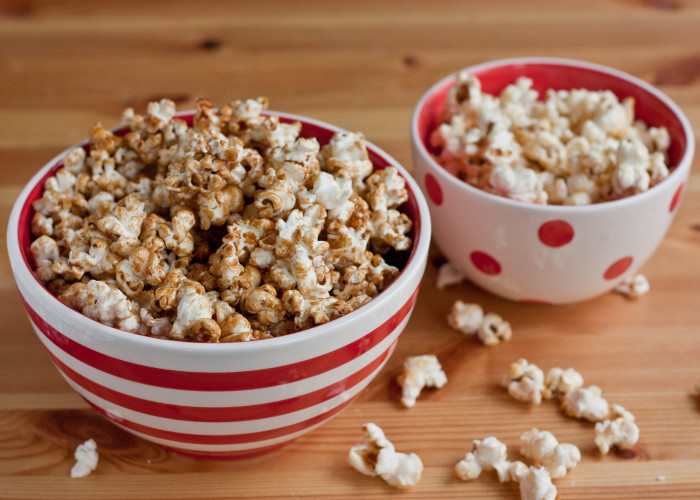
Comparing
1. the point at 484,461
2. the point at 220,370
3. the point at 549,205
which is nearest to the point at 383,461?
the point at 484,461

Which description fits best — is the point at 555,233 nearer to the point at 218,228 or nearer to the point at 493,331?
the point at 493,331

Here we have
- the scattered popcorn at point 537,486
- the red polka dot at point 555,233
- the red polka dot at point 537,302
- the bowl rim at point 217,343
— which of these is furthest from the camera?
the red polka dot at point 537,302

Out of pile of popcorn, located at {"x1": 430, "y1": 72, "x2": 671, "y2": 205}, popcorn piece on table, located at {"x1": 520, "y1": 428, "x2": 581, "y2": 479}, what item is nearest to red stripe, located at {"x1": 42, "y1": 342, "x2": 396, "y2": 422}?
popcorn piece on table, located at {"x1": 520, "y1": 428, "x2": 581, "y2": 479}

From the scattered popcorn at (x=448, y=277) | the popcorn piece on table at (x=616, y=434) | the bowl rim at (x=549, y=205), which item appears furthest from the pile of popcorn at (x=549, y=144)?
the popcorn piece on table at (x=616, y=434)

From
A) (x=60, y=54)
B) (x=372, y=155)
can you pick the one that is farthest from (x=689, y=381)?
(x=60, y=54)

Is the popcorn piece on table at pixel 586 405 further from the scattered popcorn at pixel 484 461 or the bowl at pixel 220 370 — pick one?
the bowl at pixel 220 370

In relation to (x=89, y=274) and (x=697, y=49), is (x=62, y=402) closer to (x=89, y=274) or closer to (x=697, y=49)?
(x=89, y=274)

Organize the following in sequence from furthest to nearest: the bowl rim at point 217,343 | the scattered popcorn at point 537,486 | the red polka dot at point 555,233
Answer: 1. the red polka dot at point 555,233
2. the scattered popcorn at point 537,486
3. the bowl rim at point 217,343
